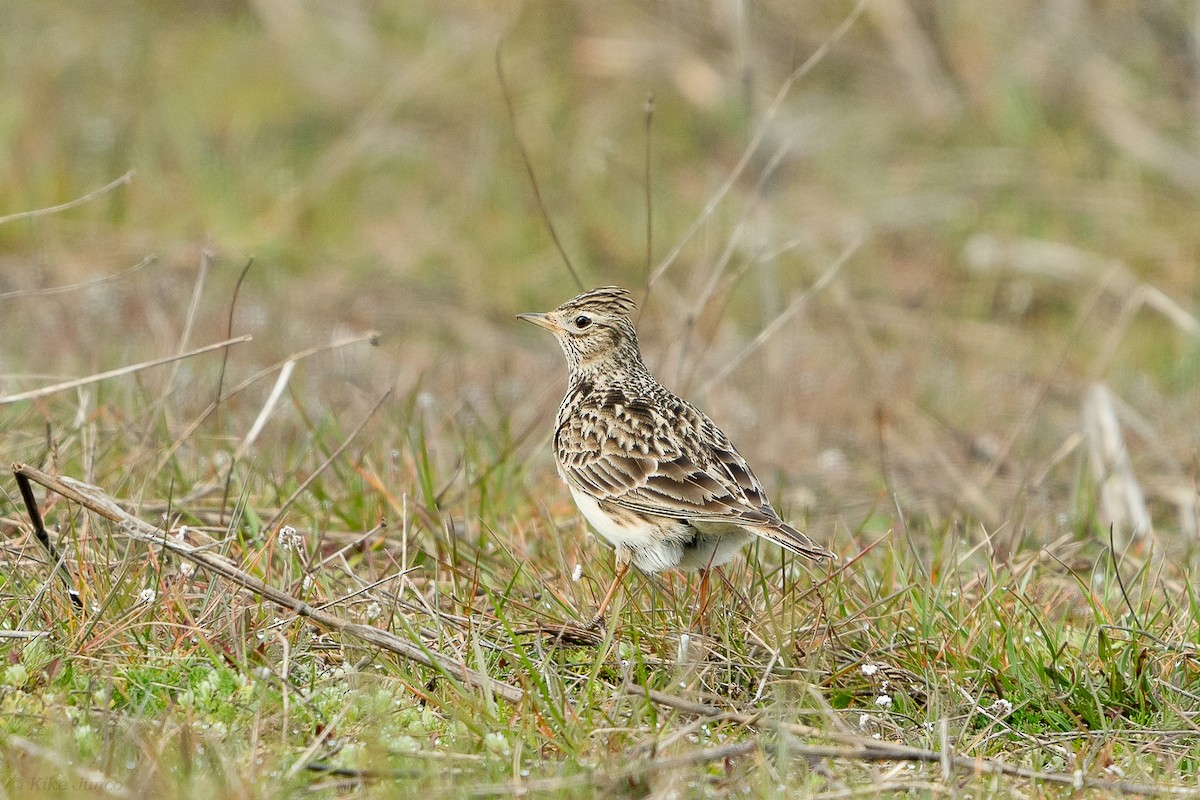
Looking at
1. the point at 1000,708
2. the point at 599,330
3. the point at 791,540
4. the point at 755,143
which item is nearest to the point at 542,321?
the point at 599,330

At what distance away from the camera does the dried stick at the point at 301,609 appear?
423 centimetres

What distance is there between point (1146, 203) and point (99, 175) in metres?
8.06

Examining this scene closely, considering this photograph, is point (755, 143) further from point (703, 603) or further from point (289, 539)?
point (289, 539)

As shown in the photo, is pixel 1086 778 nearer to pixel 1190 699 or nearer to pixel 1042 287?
pixel 1190 699

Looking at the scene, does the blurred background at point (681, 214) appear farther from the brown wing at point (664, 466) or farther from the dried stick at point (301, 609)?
the dried stick at point (301, 609)

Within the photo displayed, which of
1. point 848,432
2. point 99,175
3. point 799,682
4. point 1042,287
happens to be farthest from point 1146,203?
point 799,682

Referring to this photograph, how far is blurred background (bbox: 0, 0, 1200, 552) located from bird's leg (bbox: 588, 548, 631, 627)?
2.36 m

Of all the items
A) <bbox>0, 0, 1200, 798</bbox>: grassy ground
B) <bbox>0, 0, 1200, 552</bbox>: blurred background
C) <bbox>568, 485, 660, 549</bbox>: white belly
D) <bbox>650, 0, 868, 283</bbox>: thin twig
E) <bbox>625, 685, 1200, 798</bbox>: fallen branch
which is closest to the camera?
<bbox>625, 685, 1200, 798</bbox>: fallen branch

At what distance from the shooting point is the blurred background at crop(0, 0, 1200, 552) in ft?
28.1

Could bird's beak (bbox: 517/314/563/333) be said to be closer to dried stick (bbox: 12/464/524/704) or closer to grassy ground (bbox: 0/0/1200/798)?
grassy ground (bbox: 0/0/1200/798)

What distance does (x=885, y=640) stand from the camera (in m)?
4.81

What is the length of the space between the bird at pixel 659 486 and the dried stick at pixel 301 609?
571 mm

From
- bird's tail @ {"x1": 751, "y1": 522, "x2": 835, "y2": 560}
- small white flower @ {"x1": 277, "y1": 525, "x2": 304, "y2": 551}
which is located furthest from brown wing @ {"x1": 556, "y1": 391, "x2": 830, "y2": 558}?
small white flower @ {"x1": 277, "y1": 525, "x2": 304, "y2": 551}

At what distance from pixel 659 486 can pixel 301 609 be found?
1222 millimetres
